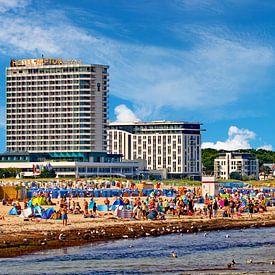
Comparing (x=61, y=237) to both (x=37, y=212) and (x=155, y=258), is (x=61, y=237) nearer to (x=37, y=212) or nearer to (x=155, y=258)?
(x=155, y=258)

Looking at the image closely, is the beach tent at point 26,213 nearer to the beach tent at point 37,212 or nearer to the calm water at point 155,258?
the beach tent at point 37,212

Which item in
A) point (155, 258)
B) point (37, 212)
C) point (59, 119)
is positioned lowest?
point (155, 258)

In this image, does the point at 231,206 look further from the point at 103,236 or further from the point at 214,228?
the point at 103,236

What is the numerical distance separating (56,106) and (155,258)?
149767 mm

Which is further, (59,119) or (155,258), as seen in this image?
(59,119)

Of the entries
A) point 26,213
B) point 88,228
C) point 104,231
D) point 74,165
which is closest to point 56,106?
point 74,165

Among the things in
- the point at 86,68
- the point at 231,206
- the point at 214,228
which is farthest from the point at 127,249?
the point at 86,68

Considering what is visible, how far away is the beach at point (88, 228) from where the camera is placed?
3702cm

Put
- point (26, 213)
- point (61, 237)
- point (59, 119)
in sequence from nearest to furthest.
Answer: point (61, 237) < point (26, 213) < point (59, 119)

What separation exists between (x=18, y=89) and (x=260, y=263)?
157 m

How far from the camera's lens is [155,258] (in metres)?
34.7

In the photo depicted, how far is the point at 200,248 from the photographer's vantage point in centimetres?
3925

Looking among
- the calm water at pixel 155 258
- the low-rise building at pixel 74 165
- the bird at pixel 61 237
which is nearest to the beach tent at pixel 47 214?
the calm water at pixel 155 258

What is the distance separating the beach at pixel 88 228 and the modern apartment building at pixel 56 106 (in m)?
117
